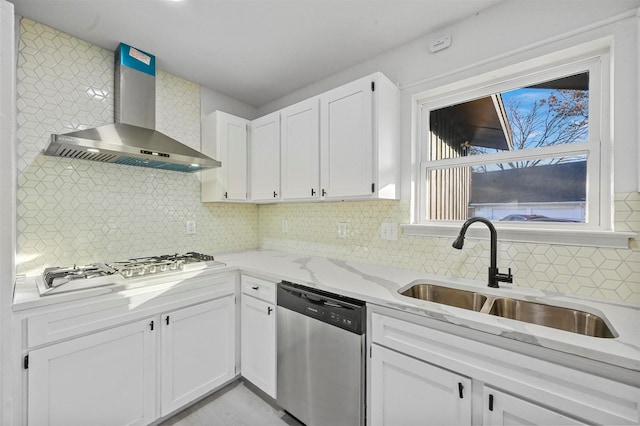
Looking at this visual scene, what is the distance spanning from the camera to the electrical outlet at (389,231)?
198cm

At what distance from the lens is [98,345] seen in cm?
145

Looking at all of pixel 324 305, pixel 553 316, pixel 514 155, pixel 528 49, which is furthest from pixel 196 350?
pixel 528 49

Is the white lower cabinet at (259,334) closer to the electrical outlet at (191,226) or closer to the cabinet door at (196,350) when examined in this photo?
the cabinet door at (196,350)

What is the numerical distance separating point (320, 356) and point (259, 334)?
572mm

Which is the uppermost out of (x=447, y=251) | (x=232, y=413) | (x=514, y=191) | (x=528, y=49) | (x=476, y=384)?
(x=528, y=49)

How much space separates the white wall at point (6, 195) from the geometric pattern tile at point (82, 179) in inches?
30.3

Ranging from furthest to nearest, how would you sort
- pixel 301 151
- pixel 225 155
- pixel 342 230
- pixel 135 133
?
1. pixel 225 155
2. pixel 342 230
3. pixel 301 151
4. pixel 135 133

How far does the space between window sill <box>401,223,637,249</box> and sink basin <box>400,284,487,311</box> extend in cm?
34

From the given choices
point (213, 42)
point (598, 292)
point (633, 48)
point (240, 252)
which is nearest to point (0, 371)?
point (240, 252)

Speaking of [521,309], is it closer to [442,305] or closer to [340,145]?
[442,305]

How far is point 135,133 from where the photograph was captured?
1.86m

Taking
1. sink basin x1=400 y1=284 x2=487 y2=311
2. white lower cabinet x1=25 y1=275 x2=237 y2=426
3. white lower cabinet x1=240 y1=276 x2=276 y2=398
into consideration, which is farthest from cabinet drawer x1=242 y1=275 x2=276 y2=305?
sink basin x1=400 y1=284 x2=487 y2=311

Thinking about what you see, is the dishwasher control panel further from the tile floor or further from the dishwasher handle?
the tile floor

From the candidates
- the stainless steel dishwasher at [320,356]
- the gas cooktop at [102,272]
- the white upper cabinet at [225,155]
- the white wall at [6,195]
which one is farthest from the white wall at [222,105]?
the stainless steel dishwasher at [320,356]
